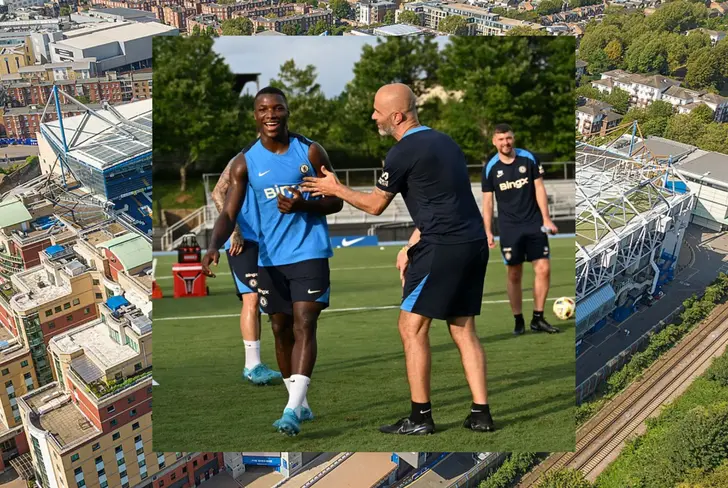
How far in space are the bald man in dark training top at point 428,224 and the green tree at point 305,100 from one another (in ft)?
5.18

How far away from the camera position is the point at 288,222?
7301mm

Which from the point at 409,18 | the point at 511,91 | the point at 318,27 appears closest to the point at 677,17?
the point at 409,18

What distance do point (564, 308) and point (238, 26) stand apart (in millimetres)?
59642

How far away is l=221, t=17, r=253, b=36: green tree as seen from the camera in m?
62.2

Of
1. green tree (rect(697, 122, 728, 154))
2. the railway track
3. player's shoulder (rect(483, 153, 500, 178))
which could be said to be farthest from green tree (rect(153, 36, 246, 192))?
green tree (rect(697, 122, 728, 154))

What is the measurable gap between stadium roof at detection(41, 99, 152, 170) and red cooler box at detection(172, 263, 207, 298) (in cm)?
2269

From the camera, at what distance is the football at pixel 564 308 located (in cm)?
895

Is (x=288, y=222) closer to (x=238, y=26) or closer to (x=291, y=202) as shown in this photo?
(x=291, y=202)

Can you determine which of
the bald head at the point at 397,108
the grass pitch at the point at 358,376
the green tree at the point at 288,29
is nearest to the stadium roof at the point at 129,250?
the grass pitch at the point at 358,376

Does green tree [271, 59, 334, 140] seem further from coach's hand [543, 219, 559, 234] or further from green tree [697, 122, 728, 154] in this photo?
green tree [697, 122, 728, 154]

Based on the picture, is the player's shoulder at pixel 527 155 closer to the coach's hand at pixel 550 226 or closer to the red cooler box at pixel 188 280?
the coach's hand at pixel 550 226

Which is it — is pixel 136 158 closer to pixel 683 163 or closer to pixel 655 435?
pixel 655 435

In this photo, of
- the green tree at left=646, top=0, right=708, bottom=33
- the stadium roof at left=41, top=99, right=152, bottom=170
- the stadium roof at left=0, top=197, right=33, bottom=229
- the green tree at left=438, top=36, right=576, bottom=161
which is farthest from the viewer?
the green tree at left=646, top=0, right=708, bottom=33

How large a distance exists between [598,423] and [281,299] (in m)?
16.7
